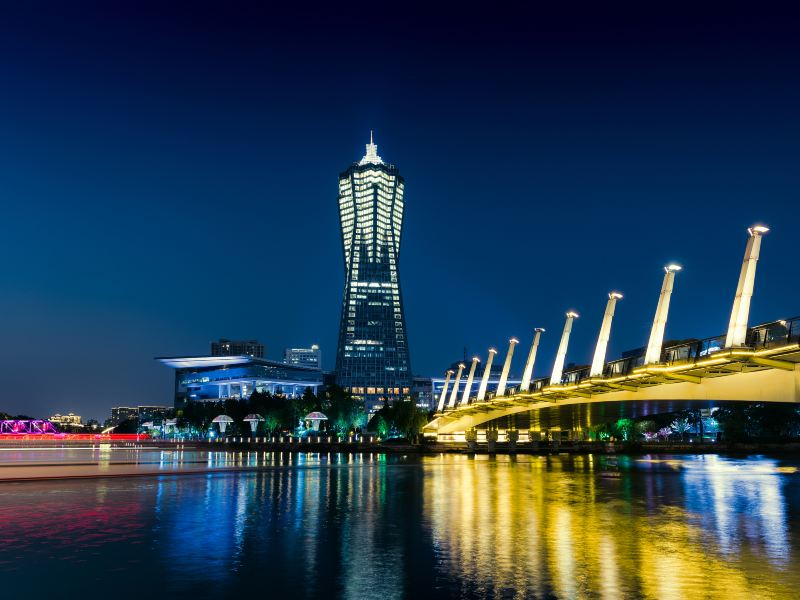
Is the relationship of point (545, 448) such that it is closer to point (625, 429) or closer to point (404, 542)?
point (625, 429)

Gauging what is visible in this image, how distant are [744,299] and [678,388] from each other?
16948mm

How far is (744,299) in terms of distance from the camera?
4869 centimetres

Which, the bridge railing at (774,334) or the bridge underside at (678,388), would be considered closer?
the bridge railing at (774,334)

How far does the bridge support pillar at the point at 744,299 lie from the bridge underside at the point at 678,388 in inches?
51.7

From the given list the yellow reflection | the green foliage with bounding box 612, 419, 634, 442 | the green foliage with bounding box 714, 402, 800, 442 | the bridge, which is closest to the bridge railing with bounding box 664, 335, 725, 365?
the bridge

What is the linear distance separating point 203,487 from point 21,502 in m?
9.92

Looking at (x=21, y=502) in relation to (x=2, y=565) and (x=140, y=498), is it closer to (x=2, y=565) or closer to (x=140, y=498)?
(x=140, y=498)

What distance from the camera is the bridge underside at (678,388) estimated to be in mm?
46906

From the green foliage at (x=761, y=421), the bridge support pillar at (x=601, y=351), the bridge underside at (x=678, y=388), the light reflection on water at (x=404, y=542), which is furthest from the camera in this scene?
the green foliage at (x=761, y=421)

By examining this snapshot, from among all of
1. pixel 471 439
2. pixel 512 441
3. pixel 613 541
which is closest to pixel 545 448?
pixel 512 441

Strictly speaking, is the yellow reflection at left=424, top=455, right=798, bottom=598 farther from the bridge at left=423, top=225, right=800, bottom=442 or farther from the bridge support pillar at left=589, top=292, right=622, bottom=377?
the bridge support pillar at left=589, top=292, right=622, bottom=377

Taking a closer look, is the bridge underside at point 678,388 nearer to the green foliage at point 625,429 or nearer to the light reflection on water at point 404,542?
the light reflection on water at point 404,542

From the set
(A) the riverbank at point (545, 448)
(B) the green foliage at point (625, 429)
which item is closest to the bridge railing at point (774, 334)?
(A) the riverbank at point (545, 448)

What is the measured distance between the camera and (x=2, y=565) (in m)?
17.6
